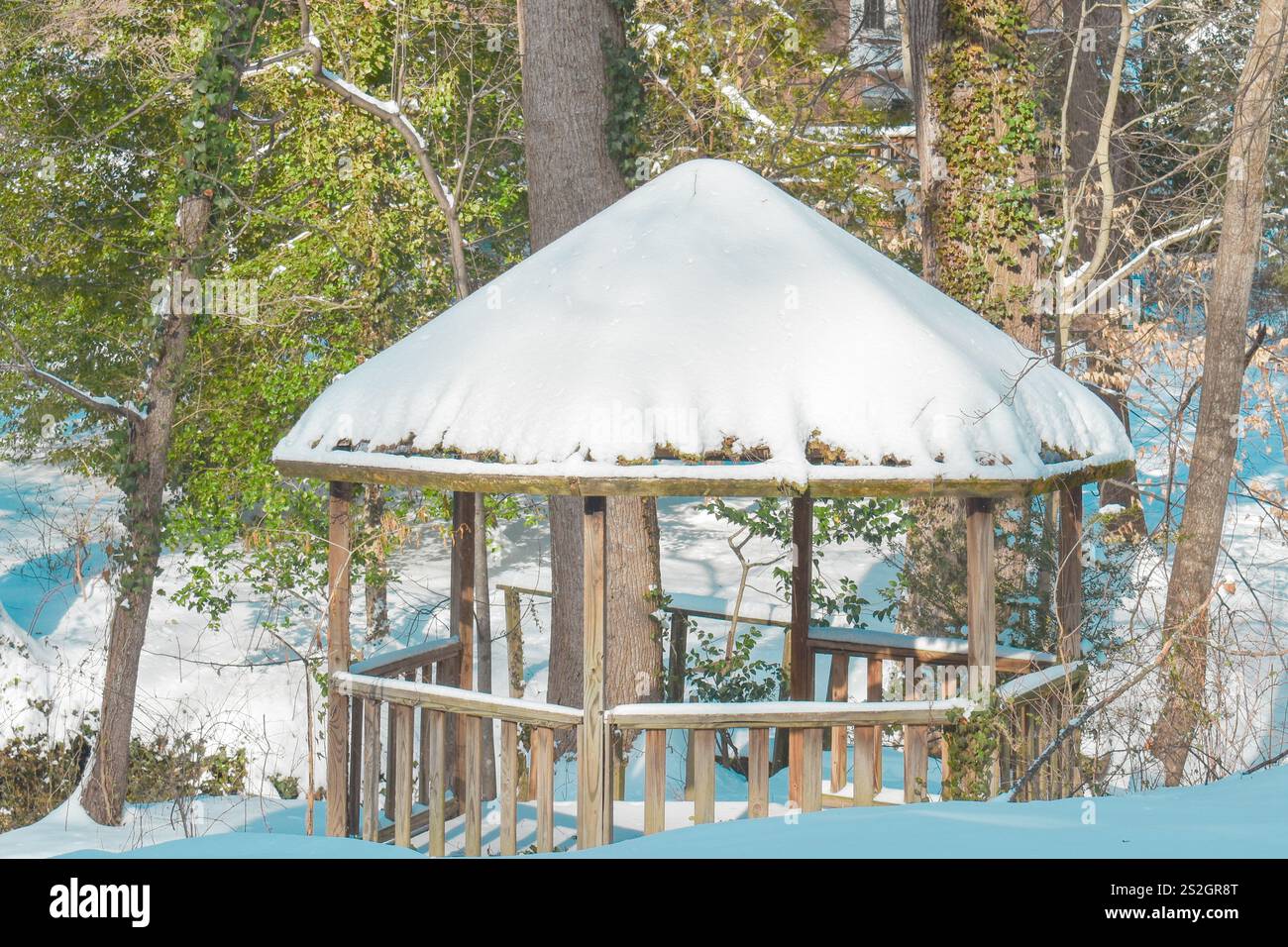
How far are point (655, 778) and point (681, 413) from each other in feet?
6.53

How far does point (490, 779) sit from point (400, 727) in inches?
163

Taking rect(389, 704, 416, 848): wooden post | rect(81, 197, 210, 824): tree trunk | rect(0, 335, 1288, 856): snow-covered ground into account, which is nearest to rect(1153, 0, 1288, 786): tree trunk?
rect(0, 335, 1288, 856): snow-covered ground

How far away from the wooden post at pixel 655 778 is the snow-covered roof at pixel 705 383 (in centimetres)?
148

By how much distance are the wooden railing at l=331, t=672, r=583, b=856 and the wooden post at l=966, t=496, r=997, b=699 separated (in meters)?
2.18

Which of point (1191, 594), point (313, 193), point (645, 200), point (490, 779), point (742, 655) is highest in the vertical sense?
point (313, 193)

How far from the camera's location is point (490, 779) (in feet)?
36.9

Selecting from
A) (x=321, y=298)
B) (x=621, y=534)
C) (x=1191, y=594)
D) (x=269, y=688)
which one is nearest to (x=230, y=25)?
(x=321, y=298)

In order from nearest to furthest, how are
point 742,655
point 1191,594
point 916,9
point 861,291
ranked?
1. point 861,291
2. point 1191,594
3. point 916,9
4. point 742,655

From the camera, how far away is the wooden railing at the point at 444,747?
6.64m

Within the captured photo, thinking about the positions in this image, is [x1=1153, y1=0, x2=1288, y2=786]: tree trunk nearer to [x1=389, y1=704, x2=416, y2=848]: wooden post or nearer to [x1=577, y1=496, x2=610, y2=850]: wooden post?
[x1=577, y1=496, x2=610, y2=850]: wooden post

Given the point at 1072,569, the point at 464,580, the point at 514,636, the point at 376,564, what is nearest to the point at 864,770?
the point at 1072,569

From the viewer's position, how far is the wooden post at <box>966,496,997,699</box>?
6.61 meters

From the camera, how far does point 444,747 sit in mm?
7164
